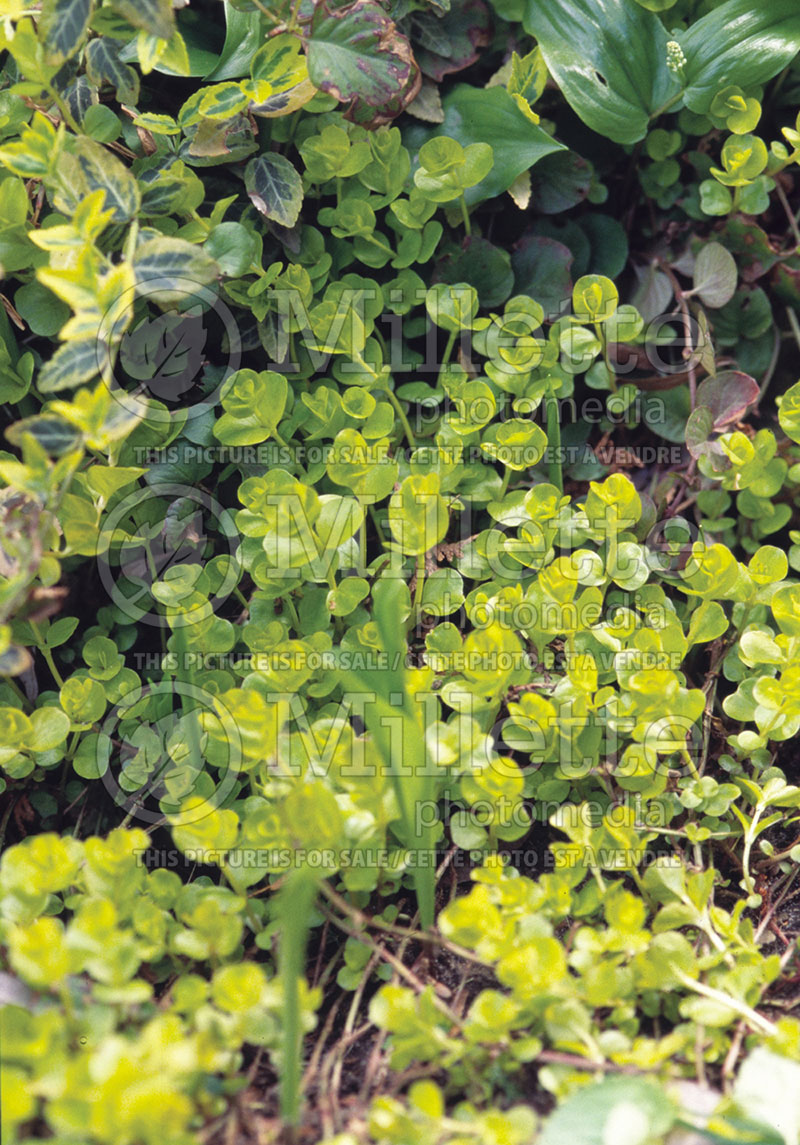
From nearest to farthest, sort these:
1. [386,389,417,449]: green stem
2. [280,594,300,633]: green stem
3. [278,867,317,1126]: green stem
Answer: [278,867,317,1126]: green stem < [280,594,300,633]: green stem < [386,389,417,449]: green stem

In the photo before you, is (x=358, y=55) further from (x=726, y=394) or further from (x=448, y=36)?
(x=726, y=394)

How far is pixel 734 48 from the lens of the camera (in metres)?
1.35

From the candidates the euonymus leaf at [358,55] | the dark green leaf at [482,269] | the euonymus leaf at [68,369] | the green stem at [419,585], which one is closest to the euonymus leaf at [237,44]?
the euonymus leaf at [358,55]

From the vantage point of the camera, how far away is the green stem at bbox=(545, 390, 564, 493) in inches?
48.0

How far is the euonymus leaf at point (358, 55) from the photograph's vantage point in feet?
3.70

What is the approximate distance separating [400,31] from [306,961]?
1.18 m

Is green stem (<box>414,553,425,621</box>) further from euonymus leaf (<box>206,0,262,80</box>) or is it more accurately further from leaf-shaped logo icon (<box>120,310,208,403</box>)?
euonymus leaf (<box>206,0,262,80</box>)

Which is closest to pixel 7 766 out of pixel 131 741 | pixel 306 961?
pixel 131 741

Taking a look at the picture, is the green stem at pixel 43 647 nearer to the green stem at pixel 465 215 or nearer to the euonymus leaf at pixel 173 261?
the euonymus leaf at pixel 173 261

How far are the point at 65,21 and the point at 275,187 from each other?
31 centimetres

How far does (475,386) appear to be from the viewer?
1.21 meters

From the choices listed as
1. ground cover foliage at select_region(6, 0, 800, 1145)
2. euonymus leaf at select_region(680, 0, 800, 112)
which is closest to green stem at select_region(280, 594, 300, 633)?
ground cover foliage at select_region(6, 0, 800, 1145)

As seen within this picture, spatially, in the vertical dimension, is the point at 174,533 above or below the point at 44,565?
below

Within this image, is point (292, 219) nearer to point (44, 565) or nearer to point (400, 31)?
point (400, 31)
